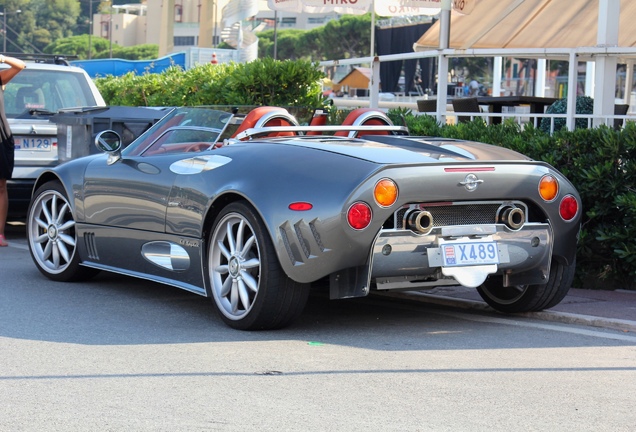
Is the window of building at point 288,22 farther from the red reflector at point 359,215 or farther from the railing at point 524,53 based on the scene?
the red reflector at point 359,215

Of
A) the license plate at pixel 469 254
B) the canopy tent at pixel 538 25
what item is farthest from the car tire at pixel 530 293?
the canopy tent at pixel 538 25

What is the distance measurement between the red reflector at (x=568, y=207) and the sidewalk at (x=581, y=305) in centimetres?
70

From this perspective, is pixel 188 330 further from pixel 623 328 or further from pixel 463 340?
pixel 623 328

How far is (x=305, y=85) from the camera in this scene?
41.7ft

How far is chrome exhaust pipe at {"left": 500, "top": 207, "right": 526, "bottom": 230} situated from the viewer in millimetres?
6306

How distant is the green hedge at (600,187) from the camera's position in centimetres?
766

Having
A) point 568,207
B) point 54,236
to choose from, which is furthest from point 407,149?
point 54,236

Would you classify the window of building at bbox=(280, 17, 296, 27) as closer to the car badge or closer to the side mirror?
the side mirror

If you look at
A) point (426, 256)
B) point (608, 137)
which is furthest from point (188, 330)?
point (608, 137)

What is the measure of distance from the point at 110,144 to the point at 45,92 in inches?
173

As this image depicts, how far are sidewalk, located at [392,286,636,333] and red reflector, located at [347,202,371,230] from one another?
167cm

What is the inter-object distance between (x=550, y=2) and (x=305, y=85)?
5.26 metres

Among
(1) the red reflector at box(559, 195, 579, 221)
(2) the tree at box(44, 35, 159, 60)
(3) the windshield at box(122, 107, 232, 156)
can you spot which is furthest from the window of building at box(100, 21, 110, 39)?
(1) the red reflector at box(559, 195, 579, 221)

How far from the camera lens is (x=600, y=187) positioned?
25.4ft
